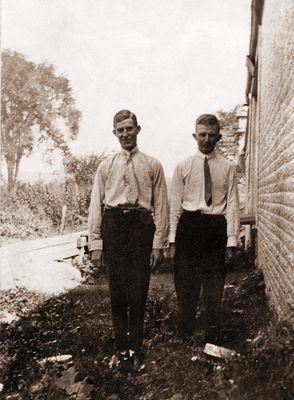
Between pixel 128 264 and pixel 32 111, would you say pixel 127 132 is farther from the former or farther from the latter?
pixel 32 111

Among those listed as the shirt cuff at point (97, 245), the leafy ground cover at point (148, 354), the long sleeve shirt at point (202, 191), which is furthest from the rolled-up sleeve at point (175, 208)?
the leafy ground cover at point (148, 354)

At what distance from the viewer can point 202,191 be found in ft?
12.6

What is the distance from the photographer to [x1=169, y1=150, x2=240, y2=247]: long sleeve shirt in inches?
149

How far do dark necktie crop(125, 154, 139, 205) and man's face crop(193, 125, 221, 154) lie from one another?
55cm

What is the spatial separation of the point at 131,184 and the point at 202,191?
562mm

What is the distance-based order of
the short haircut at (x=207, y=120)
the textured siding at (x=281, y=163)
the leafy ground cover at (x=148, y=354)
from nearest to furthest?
the leafy ground cover at (x=148, y=354), the textured siding at (x=281, y=163), the short haircut at (x=207, y=120)

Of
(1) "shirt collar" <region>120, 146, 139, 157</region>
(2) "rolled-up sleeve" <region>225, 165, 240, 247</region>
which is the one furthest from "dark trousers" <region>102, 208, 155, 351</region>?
(2) "rolled-up sleeve" <region>225, 165, 240, 247</region>

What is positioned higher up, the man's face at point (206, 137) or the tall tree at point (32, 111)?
the tall tree at point (32, 111)

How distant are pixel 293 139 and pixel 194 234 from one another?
1.03m

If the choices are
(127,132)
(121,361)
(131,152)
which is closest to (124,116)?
(127,132)

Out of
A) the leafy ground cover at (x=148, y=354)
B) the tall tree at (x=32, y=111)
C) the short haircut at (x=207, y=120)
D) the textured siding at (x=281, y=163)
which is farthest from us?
the tall tree at (x=32, y=111)

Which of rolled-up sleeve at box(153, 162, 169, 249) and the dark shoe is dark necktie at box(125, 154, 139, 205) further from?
the dark shoe

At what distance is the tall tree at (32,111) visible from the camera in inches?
239

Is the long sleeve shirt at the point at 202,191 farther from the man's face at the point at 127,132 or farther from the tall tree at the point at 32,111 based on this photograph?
the tall tree at the point at 32,111
